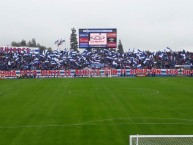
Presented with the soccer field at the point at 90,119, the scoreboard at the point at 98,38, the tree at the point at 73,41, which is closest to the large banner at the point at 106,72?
the scoreboard at the point at 98,38

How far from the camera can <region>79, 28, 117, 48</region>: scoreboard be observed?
70750mm

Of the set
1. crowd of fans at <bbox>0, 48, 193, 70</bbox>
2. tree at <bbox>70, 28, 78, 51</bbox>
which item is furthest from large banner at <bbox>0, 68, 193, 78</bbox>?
tree at <bbox>70, 28, 78, 51</bbox>

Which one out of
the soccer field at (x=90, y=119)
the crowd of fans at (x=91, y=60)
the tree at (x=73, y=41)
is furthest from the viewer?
the tree at (x=73, y=41)

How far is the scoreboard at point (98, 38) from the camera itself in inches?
2785

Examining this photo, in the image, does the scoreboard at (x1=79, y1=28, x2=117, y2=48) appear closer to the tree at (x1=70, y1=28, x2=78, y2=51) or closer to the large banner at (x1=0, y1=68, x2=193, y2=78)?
the large banner at (x1=0, y1=68, x2=193, y2=78)

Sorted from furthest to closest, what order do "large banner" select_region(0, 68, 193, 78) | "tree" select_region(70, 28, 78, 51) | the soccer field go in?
"tree" select_region(70, 28, 78, 51)
"large banner" select_region(0, 68, 193, 78)
the soccer field

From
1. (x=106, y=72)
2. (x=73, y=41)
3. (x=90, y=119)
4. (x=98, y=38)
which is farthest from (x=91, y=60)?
(x=73, y=41)

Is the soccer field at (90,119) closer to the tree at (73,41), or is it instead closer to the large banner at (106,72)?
the large banner at (106,72)

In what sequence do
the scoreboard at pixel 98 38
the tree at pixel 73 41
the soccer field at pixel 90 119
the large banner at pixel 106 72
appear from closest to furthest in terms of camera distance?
the soccer field at pixel 90 119
the large banner at pixel 106 72
the scoreboard at pixel 98 38
the tree at pixel 73 41

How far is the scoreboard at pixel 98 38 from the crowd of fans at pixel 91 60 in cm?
567

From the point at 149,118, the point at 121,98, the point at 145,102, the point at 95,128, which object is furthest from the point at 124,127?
the point at 121,98

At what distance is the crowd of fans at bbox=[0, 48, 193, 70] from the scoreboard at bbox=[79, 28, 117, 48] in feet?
18.6

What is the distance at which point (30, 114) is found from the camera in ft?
78.8

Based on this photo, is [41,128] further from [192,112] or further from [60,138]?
[192,112]
